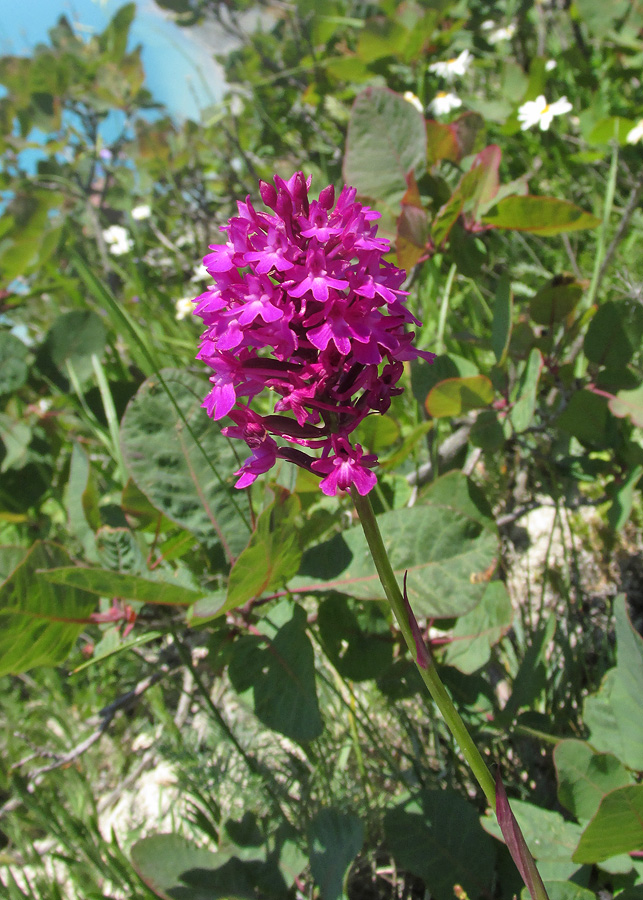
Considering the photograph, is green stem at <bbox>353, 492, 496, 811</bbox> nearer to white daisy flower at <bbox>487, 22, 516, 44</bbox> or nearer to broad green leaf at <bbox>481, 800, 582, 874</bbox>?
broad green leaf at <bbox>481, 800, 582, 874</bbox>

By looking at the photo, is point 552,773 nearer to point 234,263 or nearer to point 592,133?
point 234,263

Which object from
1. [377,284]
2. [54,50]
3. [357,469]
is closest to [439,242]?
[377,284]

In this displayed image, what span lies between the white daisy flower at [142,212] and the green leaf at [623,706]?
330 centimetres

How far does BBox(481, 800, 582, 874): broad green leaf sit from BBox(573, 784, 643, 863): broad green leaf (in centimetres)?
11

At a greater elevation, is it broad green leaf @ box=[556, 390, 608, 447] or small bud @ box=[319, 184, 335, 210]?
small bud @ box=[319, 184, 335, 210]

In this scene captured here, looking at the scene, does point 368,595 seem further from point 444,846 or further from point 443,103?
point 443,103

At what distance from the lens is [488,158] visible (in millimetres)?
1445

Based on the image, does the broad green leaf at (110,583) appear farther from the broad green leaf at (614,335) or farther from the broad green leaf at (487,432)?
the broad green leaf at (614,335)

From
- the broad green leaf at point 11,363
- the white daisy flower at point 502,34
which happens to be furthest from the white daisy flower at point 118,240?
the white daisy flower at point 502,34

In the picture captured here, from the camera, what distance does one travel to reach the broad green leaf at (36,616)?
3.51 ft

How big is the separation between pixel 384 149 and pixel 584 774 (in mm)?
1301

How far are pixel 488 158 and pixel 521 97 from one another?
1.36 meters

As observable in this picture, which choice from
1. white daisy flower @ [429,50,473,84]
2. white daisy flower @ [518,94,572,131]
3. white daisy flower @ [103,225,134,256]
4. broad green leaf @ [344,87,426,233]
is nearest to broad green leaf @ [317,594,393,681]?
broad green leaf @ [344,87,426,233]

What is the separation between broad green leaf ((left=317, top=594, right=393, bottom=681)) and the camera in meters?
1.26
